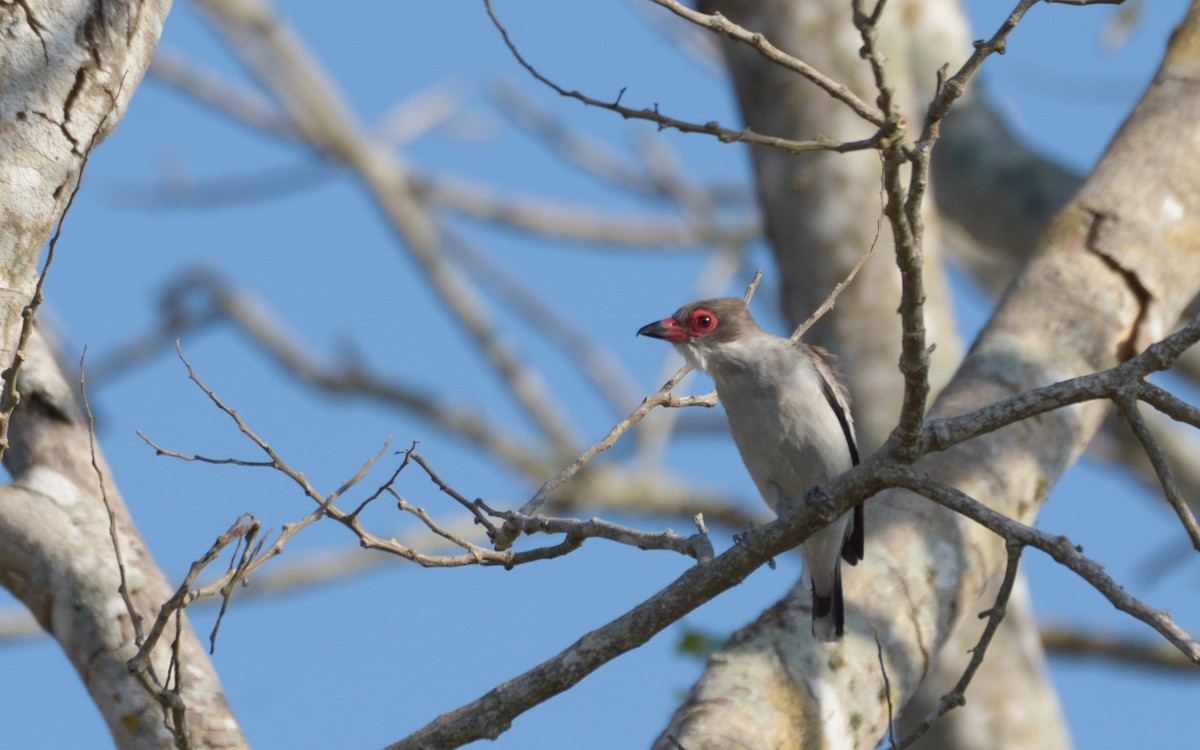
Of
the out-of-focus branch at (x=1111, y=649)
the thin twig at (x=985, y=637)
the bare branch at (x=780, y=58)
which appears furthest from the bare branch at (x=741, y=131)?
the out-of-focus branch at (x=1111, y=649)

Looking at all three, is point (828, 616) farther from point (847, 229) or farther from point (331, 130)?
→ point (331, 130)

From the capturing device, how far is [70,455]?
5.08m

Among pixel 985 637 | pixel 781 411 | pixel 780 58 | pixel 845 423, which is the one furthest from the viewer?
pixel 845 423

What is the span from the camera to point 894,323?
7629 mm

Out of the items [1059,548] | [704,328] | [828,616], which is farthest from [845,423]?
[1059,548]

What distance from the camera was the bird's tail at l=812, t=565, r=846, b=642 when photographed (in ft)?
16.4

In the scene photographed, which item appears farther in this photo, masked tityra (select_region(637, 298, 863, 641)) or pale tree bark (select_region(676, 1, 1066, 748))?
pale tree bark (select_region(676, 1, 1066, 748))

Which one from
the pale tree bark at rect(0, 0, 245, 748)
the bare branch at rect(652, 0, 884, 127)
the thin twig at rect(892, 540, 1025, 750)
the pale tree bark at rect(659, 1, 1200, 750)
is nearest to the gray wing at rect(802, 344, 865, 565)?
the pale tree bark at rect(659, 1, 1200, 750)

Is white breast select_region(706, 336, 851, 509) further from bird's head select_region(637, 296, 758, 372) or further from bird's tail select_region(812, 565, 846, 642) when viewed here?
bird's tail select_region(812, 565, 846, 642)

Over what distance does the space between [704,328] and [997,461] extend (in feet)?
4.97

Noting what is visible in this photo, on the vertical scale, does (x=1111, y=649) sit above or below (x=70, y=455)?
above

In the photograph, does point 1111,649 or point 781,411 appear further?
point 1111,649

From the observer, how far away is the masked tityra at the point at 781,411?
579 centimetres

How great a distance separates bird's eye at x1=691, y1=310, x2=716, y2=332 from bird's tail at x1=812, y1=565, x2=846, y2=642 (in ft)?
4.97
